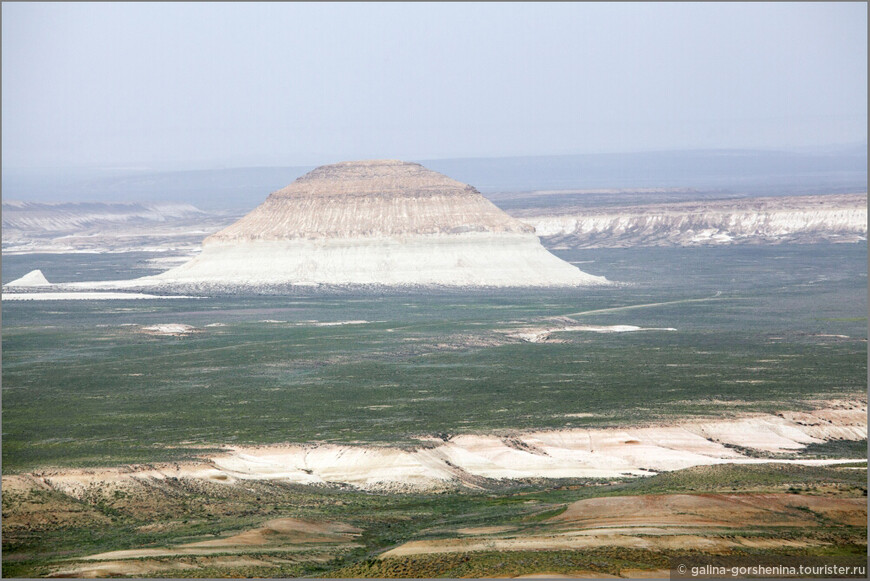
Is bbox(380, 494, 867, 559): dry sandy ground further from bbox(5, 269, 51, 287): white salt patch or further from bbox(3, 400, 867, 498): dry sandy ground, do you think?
bbox(5, 269, 51, 287): white salt patch

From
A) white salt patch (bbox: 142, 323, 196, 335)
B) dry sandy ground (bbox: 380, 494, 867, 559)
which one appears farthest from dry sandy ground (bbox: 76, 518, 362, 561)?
white salt patch (bbox: 142, 323, 196, 335)

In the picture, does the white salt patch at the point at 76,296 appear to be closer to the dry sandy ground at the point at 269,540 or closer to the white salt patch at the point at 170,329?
the white salt patch at the point at 170,329

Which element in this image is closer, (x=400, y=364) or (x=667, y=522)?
(x=667, y=522)

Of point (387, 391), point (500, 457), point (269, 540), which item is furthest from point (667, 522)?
point (387, 391)

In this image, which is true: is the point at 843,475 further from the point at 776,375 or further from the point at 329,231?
the point at 329,231

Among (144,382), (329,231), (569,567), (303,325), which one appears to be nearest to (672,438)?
(569,567)

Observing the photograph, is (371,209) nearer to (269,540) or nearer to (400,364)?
(400,364)

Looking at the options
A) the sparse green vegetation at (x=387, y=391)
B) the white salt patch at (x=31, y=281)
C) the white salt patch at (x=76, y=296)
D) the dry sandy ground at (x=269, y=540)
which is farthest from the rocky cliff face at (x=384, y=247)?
the dry sandy ground at (x=269, y=540)
